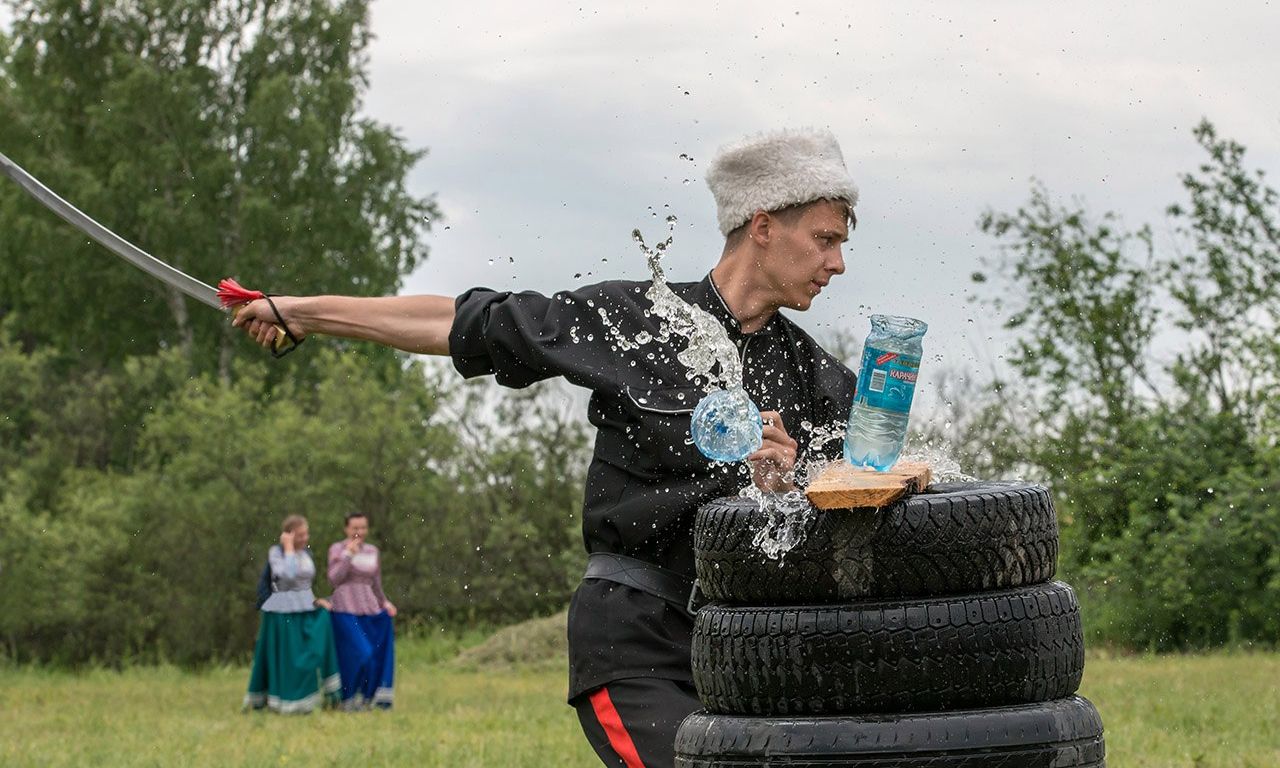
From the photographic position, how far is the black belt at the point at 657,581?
520cm

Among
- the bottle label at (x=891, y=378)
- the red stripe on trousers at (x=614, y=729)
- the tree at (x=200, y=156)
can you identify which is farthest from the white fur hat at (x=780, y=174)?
the tree at (x=200, y=156)

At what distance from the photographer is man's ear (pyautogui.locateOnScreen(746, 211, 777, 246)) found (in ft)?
17.7

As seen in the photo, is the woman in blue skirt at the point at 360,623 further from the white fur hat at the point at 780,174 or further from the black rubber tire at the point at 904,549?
the black rubber tire at the point at 904,549

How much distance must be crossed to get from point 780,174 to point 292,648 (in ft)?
46.1

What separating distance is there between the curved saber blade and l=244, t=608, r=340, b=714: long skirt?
1264cm

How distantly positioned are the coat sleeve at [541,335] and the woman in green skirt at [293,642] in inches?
525

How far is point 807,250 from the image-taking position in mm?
5352

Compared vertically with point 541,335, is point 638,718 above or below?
below

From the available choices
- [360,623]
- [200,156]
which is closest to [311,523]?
[360,623]

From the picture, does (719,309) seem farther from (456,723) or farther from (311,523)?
(311,523)

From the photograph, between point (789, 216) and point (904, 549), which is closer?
point (904, 549)

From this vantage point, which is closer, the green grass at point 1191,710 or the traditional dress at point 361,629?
the green grass at point 1191,710

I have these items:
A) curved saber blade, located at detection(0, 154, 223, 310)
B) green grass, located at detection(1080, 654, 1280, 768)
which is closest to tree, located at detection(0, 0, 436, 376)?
green grass, located at detection(1080, 654, 1280, 768)

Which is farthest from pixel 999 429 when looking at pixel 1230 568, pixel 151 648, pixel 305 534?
pixel 151 648
